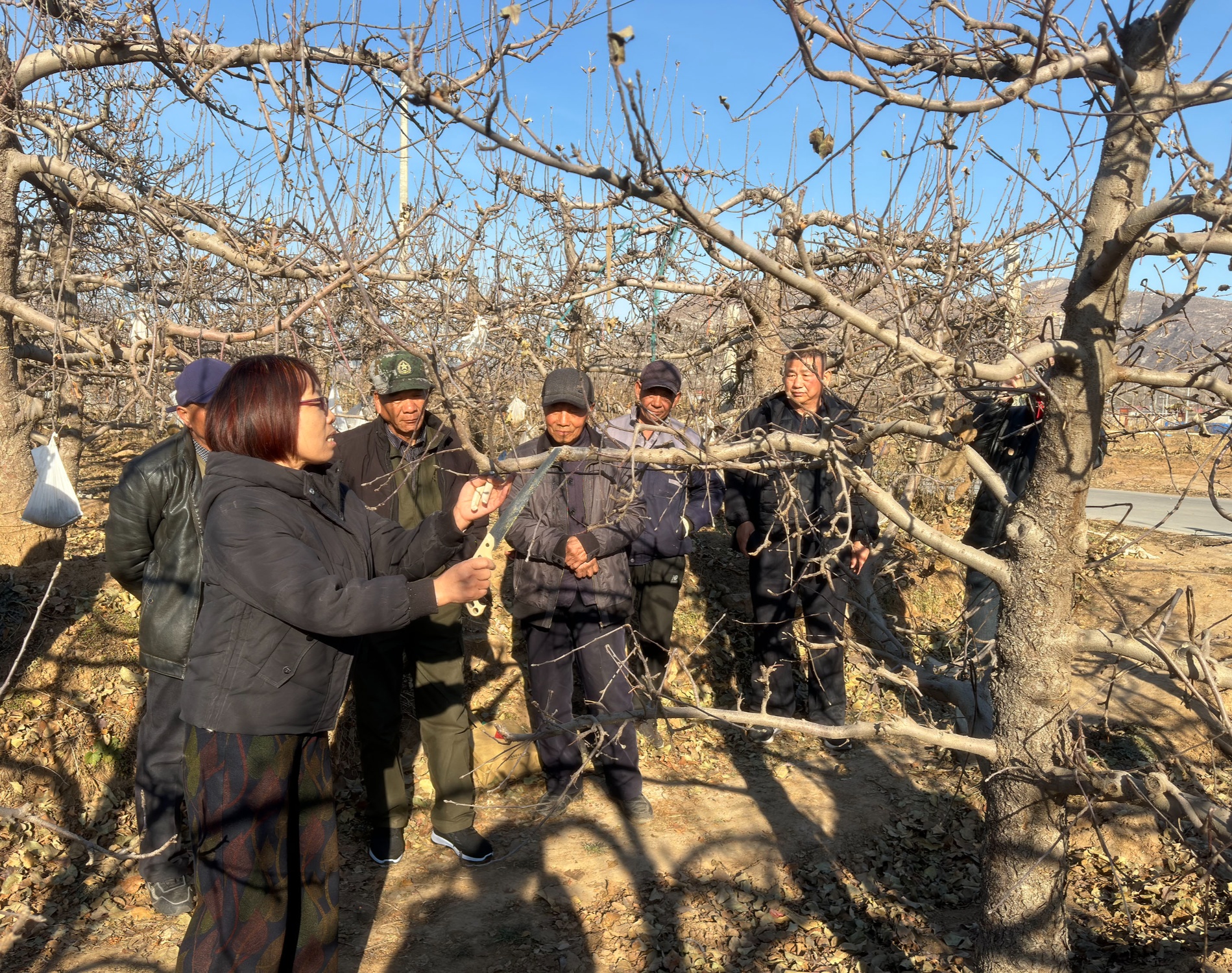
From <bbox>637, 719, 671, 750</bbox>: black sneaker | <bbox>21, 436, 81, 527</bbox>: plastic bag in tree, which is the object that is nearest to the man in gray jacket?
<bbox>637, 719, 671, 750</bbox>: black sneaker

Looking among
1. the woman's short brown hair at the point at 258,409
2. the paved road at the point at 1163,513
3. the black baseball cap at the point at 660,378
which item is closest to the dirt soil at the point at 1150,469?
the paved road at the point at 1163,513

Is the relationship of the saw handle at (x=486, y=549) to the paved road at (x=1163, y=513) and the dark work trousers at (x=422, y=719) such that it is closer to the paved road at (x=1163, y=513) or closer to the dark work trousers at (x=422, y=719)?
the dark work trousers at (x=422, y=719)

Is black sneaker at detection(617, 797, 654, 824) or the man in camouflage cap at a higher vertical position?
the man in camouflage cap

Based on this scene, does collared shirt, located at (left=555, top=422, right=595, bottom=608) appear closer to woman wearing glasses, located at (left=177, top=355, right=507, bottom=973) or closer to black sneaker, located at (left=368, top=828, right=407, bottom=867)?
black sneaker, located at (left=368, top=828, right=407, bottom=867)

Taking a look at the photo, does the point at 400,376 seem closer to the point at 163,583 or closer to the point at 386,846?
the point at 163,583

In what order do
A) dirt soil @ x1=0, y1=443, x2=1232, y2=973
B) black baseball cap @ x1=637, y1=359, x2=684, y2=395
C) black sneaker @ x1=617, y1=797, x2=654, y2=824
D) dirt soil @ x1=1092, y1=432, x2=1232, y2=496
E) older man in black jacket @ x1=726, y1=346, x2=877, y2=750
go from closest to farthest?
dirt soil @ x1=0, y1=443, x2=1232, y2=973 < black sneaker @ x1=617, y1=797, x2=654, y2=824 < older man in black jacket @ x1=726, y1=346, x2=877, y2=750 < black baseball cap @ x1=637, y1=359, x2=684, y2=395 < dirt soil @ x1=1092, y1=432, x2=1232, y2=496

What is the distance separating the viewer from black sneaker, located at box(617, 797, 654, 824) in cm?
447

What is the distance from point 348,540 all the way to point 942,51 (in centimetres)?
221

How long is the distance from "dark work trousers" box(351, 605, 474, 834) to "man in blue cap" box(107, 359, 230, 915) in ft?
2.70

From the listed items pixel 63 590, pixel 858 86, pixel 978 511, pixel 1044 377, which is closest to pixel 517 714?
pixel 63 590

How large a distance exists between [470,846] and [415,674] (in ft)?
2.78

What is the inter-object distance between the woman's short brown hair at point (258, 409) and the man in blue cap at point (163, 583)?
93 cm

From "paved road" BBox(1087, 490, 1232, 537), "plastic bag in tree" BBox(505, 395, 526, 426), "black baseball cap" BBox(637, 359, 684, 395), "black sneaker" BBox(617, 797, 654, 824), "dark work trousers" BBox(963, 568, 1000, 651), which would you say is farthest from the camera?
"paved road" BBox(1087, 490, 1232, 537)

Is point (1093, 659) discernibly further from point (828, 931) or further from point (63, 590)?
point (63, 590)
